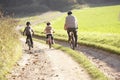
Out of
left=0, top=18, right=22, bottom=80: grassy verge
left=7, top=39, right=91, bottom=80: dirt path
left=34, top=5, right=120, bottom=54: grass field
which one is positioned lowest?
left=34, top=5, right=120, bottom=54: grass field

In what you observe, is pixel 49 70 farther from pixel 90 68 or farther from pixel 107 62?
pixel 107 62

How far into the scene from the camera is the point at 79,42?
88.9ft

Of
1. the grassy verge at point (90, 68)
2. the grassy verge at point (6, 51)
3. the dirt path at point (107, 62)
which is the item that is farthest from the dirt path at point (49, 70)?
the dirt path at point (107, 62)

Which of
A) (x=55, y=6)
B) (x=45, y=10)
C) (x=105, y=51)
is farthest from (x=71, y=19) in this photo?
(x=55, y=6)

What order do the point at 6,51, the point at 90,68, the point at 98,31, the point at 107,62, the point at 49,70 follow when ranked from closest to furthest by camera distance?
the point at 90,68
the point at 49,70
the point at 107,62
the point at 6,51
the point at 98,31

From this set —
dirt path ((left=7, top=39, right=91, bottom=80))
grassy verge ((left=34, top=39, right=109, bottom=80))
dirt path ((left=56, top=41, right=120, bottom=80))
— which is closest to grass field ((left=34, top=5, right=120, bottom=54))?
dirt path ((left=56, top=41, right=120, bottom=80))

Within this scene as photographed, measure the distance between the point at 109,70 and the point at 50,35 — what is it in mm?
12104

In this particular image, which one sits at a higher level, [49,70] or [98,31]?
[49,70]

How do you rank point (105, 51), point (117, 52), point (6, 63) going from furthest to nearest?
point (105, 51)
point (117, 52)
point (6, 63)

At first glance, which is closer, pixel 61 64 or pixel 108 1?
pixel 61 64

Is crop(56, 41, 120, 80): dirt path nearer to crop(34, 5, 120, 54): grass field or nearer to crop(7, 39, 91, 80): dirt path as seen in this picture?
crop(34, 5, 120, 54): grass field

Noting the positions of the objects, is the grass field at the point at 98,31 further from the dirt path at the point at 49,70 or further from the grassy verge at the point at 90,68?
the dirt path at the point at 49,70

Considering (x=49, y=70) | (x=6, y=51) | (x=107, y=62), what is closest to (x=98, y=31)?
(x=107, y=62)

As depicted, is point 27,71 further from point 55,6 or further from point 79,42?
point 55,6
